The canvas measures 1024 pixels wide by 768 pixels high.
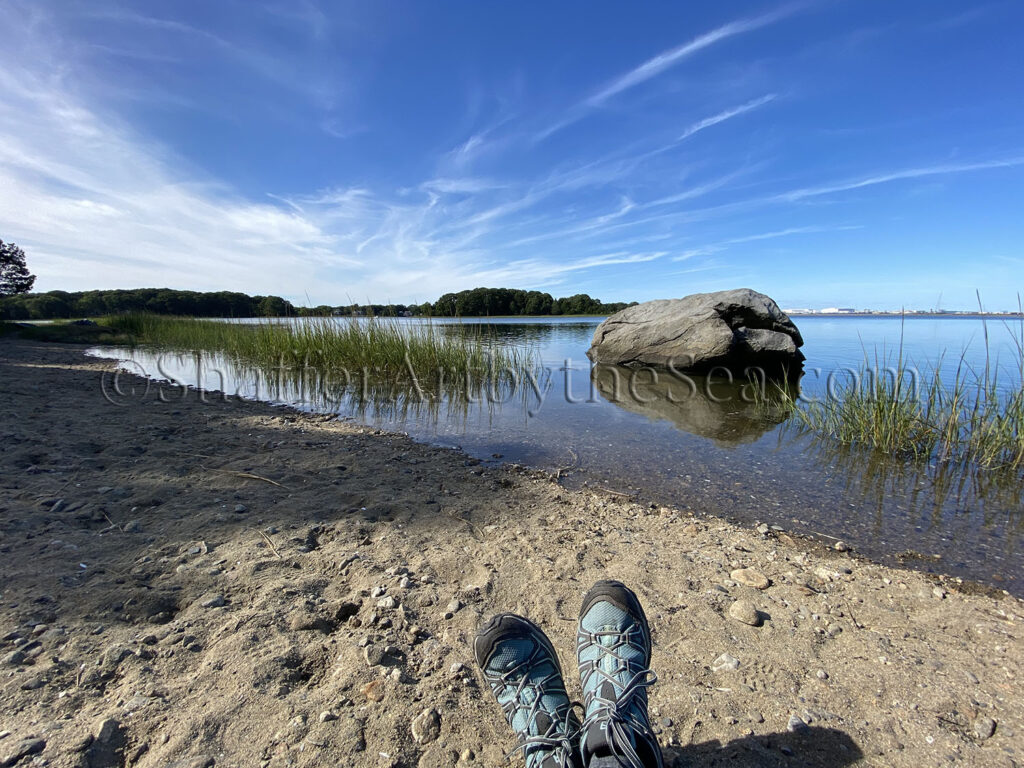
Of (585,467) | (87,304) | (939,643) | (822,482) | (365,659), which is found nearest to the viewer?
(365,659)

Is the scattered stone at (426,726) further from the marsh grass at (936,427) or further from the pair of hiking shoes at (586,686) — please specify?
the marsh grass at (936,427)

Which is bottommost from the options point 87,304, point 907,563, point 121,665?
point 907,563

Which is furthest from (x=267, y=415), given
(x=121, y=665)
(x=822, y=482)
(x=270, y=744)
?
(x=822, y=482)

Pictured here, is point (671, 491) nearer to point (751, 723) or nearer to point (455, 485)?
point (455, 485)

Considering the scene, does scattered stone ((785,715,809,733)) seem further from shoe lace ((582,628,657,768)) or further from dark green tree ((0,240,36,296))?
dark green tree ((0,240,36,296))

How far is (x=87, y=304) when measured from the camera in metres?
28.1

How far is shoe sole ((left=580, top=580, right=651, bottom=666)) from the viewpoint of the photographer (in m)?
1.41

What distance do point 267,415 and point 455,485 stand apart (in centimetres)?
323

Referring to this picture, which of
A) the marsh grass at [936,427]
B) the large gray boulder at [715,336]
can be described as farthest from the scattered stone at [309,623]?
the large gray boulder at [715,336]

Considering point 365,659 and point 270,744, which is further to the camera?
point 365,659

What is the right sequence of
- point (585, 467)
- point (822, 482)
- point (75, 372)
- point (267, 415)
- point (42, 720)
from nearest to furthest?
point (42, 720), point (822, 482), point (585, 467), point (267, 415), point (75, 372)

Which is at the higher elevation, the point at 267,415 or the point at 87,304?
the point at 87,304

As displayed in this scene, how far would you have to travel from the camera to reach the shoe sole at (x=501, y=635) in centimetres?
133

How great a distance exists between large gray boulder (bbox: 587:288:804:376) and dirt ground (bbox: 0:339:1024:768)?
744 centimetres
